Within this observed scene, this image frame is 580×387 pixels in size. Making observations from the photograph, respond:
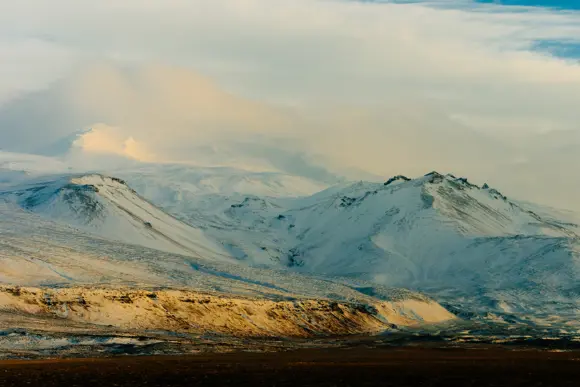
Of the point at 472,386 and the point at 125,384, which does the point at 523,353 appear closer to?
the point at 472,386

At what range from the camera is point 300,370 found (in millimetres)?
108812

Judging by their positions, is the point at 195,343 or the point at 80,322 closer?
the point at 195,343

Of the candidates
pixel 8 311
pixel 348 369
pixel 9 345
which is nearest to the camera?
pixel 348 369

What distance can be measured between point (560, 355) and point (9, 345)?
84949 millimetres

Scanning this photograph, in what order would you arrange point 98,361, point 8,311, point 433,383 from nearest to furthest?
point 433,383 → point 98,361 → point 8,311

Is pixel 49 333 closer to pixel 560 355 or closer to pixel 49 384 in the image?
pixel 49 384

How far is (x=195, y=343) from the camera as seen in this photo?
532ft

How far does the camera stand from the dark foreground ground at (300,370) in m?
94.2

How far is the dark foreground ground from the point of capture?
94.2 meters

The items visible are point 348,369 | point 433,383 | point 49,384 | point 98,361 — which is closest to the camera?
point 49,384

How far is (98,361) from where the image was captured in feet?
395

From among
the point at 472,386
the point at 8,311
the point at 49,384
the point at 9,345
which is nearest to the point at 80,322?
the point at 8,311

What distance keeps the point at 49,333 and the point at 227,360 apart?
42.5 m

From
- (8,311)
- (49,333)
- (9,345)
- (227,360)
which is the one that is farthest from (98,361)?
(8,311)
